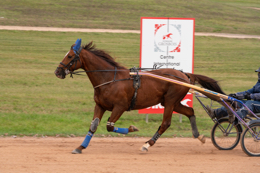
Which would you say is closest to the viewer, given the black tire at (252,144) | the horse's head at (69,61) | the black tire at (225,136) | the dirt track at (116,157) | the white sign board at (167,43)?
the dirt track at (116,157)

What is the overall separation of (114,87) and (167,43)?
317 cm

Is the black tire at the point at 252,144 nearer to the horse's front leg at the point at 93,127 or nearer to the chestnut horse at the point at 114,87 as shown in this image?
the chestnut horse at the point at 114,87

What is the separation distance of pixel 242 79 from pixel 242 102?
934cm

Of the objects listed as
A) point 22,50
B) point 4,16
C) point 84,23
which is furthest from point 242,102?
point 4,16

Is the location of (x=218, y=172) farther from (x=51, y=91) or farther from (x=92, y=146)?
(x=51, y=91)

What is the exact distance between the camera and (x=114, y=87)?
6387 mm

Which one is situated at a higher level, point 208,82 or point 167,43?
point 167,43

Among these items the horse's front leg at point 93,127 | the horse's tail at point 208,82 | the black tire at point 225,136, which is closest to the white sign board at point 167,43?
the horse's tail at point 208,82

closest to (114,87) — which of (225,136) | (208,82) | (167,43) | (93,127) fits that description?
(93,127)

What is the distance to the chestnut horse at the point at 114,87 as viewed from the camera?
633 centimetres

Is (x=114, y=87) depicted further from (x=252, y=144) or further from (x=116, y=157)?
(x=252, y=144)

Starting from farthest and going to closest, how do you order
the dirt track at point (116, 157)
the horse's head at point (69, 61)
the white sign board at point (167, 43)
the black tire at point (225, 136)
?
the white sign board at point (167, 43) → the black tire at point (225, 136) → the horse's head at point (69, 61) → the dirt track at point (116, 157)

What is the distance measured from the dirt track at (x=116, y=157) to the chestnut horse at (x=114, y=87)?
38 centimetres

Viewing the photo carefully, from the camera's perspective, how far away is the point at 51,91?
40.6ft
